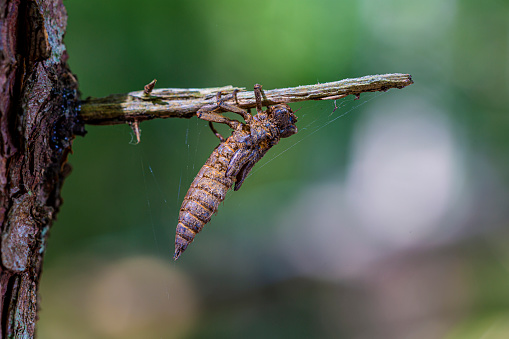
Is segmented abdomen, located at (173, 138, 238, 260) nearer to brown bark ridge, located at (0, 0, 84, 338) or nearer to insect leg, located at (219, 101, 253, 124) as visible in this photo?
insect leg, located at (219, 101, 253, 124)

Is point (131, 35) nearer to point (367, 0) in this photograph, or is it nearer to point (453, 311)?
point (367, 0)

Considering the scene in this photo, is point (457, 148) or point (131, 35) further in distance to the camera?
point (457, 148)

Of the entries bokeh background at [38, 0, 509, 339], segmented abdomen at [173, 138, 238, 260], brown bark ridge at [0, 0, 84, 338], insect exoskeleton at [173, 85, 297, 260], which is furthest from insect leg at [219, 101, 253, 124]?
bokeh background at [38, 0, 509, 339]

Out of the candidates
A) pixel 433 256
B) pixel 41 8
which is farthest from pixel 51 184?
pixel 433 256

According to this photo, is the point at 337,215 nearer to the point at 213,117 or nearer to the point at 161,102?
the point at 213,117

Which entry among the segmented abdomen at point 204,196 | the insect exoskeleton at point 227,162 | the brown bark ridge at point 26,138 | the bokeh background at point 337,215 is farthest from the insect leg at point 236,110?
the bokeh background at point 337,215

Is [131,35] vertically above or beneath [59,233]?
above

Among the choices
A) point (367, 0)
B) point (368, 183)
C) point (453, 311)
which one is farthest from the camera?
A: point (368, 183)
